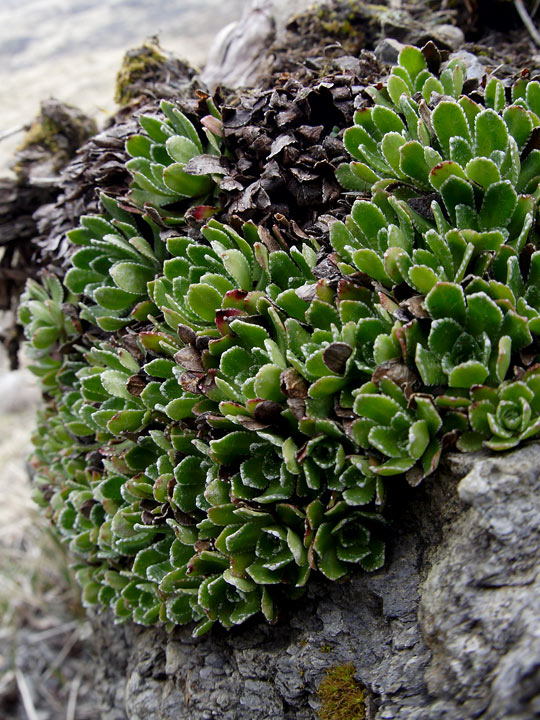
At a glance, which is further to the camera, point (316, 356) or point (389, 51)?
point (389, 51)

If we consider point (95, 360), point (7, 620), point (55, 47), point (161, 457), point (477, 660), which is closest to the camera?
point (477, 660)

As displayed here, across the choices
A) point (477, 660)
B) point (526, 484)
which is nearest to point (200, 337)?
point (526, 484)

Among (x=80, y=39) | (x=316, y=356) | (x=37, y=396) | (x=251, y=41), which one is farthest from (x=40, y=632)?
(x=80, y=39)

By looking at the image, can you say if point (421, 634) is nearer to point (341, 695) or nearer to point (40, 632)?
point (341, 695)

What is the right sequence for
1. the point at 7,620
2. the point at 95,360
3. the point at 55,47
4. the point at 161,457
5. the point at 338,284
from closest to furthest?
the point at 338,284
the point at 161,457
the point at 95,360
the point at 7,620
the point at 55,47

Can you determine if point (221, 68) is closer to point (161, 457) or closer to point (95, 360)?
point (95, 360)

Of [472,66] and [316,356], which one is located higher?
[472,66]

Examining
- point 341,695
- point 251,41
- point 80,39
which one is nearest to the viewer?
point 341,695

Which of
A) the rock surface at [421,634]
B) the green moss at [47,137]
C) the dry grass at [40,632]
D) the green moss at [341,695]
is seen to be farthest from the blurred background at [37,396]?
the green moss at [341,695]
